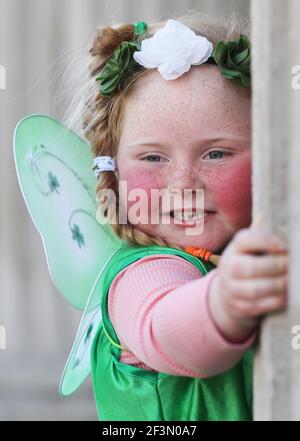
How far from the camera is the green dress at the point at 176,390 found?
1.15 metres

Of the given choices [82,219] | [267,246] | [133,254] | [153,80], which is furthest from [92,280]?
[267,246]

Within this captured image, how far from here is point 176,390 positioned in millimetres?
1162

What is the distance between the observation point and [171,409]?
1.17 meters

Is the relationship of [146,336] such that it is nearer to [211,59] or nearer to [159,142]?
[159,142]

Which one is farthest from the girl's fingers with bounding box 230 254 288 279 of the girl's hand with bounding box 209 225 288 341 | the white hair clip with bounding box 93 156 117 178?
the white hair clip with bounding box 93 156 117 178

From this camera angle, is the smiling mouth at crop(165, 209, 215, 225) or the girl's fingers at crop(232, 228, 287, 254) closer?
the girl's fingers at crop(232, 228, 287, 254)

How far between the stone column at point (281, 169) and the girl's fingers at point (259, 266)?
19 millimetres

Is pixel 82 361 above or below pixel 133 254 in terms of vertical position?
below

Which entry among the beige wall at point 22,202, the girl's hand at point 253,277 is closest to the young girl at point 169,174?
the girl's hand at point 253,277

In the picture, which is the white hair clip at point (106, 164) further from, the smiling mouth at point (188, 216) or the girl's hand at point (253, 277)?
the girl's hand at point (253, 277)

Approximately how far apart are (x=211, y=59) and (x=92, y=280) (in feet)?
1.22

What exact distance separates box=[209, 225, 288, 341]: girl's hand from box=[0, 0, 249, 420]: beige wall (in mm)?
2007

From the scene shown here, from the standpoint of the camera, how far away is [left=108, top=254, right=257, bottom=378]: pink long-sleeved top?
0.87m
